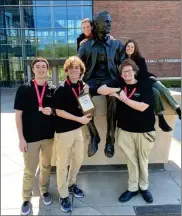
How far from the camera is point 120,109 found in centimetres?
330

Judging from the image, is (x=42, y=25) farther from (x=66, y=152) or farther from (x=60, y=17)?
(x=66, y=152)

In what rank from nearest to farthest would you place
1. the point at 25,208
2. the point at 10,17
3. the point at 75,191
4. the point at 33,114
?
the point at 33,114, the point at 25,208, the point at 75,191, the point at 10,17

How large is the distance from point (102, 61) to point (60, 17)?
1836 cm

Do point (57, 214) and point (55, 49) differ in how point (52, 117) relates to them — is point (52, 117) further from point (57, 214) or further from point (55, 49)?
point (55, 49)

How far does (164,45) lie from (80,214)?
21.4 meters

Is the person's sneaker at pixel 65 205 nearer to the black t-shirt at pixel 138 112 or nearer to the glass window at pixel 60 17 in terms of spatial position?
the black t-shirt at pixel 138 112

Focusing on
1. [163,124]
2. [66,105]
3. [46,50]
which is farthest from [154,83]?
[46,50]

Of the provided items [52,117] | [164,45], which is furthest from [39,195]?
[164,45]

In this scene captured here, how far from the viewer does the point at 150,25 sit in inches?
869

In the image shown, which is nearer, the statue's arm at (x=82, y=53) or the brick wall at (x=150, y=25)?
the statue's arm at (x=82, y=53)

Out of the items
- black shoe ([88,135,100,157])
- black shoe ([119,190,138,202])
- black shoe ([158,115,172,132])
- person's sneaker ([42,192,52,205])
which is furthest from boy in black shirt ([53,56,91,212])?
black shoe ([158,115,172,132])

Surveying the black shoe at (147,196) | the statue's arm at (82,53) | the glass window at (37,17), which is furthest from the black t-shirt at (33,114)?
the glass window at (37,17)

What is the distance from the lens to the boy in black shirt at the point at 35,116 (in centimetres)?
281

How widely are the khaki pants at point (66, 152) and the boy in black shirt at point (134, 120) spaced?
57 centimetres
